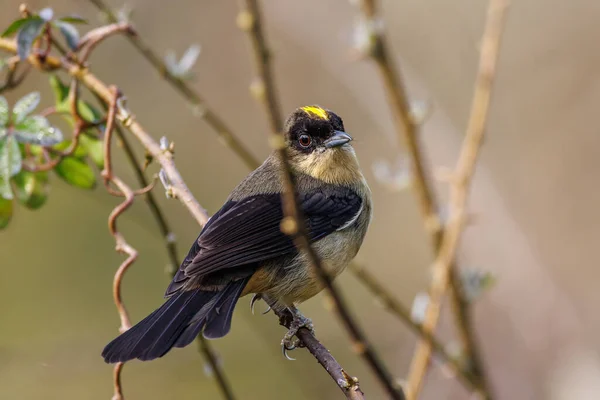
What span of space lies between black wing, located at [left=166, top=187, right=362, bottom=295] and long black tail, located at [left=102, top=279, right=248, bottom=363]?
117mm

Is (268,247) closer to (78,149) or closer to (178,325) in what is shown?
(178,325)

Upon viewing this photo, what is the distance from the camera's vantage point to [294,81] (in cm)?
941

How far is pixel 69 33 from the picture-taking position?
390cm

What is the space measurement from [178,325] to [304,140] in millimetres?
1859

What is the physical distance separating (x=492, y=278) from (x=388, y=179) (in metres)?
0.54

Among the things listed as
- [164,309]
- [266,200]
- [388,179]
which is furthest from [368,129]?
[388,179]

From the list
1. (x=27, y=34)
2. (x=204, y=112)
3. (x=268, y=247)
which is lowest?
(x=268, y=247)

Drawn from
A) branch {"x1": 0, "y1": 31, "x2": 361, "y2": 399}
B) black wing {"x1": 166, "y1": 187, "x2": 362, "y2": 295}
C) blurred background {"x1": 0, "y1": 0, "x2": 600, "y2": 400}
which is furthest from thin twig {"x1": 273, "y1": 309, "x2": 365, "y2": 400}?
blurred background {"x1": 0, "y1": 0, "x2": 600, "y2": 400}

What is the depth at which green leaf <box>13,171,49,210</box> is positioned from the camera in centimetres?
410

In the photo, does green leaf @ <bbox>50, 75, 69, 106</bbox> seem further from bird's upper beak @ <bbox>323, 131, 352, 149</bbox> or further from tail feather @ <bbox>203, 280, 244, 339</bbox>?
bird's upper beak @ <bbox>323, 131, 352, 149</bbox>

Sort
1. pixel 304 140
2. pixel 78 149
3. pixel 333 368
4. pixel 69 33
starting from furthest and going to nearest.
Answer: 1. pixel 304 140
2. pixel 78 149
3. pixel 69 33
4. pixel 333 368

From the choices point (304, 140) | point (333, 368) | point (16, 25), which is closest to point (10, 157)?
point (16, 25)

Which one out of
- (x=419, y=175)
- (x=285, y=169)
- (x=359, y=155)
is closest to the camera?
(x=285, y=169)

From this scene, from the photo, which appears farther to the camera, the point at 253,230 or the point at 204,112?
the point at 253,230
